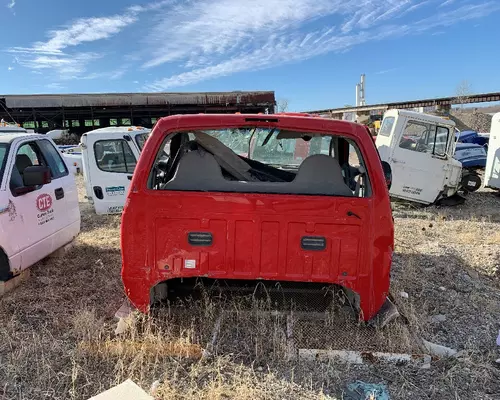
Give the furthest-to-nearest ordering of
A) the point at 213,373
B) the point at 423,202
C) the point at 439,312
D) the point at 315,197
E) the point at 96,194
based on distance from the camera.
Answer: the point at 423,202 < the point at 96,194 < the point at 439,312 < the point at 315,197 < the point at 213,373

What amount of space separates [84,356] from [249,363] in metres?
1.28

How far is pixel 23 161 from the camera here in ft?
16.9

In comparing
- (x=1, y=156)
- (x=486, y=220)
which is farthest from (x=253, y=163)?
(x=486, y=220)

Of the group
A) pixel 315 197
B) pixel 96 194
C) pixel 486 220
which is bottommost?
pixel 486 220

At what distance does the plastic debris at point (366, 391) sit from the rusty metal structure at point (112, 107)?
25.5m

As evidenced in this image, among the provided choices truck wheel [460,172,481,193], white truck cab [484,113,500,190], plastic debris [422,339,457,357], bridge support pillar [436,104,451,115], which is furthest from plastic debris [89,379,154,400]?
bridge support pillar [436,104,451,115]

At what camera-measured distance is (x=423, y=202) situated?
10.9 meters

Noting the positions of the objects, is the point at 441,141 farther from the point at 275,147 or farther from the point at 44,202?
the point at 44,202

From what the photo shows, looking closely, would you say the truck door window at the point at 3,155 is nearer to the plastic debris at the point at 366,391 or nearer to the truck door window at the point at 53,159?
the truck door window at the point at 53,159

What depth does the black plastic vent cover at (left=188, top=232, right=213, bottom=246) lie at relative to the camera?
3234mm

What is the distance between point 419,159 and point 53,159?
338 inches

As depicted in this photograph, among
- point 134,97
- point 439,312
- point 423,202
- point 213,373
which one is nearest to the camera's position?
point 213,373

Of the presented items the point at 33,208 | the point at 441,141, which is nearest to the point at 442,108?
the point at 441,141

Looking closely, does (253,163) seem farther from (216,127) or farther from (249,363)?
(249,363)
